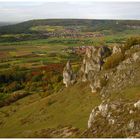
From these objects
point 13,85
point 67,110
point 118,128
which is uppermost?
point 118,128

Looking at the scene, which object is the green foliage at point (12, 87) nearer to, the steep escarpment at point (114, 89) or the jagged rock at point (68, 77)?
the jagged rock at point (68, 77)

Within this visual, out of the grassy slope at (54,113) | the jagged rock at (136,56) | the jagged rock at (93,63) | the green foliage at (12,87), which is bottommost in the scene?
the green foliage at (12,87)

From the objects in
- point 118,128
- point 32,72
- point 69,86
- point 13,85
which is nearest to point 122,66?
point 69,86

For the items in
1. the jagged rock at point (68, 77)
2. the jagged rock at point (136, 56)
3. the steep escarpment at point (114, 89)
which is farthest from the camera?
the jagged rock at point (68, 77)

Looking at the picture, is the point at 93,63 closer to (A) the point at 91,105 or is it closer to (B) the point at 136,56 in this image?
(B) the point at 136,56

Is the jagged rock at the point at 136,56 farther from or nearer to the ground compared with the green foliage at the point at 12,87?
farther from the ground

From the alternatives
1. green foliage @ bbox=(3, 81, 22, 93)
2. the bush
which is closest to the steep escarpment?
the bush

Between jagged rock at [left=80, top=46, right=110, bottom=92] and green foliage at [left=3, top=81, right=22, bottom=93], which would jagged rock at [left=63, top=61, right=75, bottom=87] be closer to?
jagged rock at [left=80, top=46, right=110, bottom=92]

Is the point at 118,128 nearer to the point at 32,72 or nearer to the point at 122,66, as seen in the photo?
the point at 122,66

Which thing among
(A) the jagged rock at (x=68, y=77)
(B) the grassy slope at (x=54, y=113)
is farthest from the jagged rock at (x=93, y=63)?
(A) the jagged rock at (x=68, y=77)
